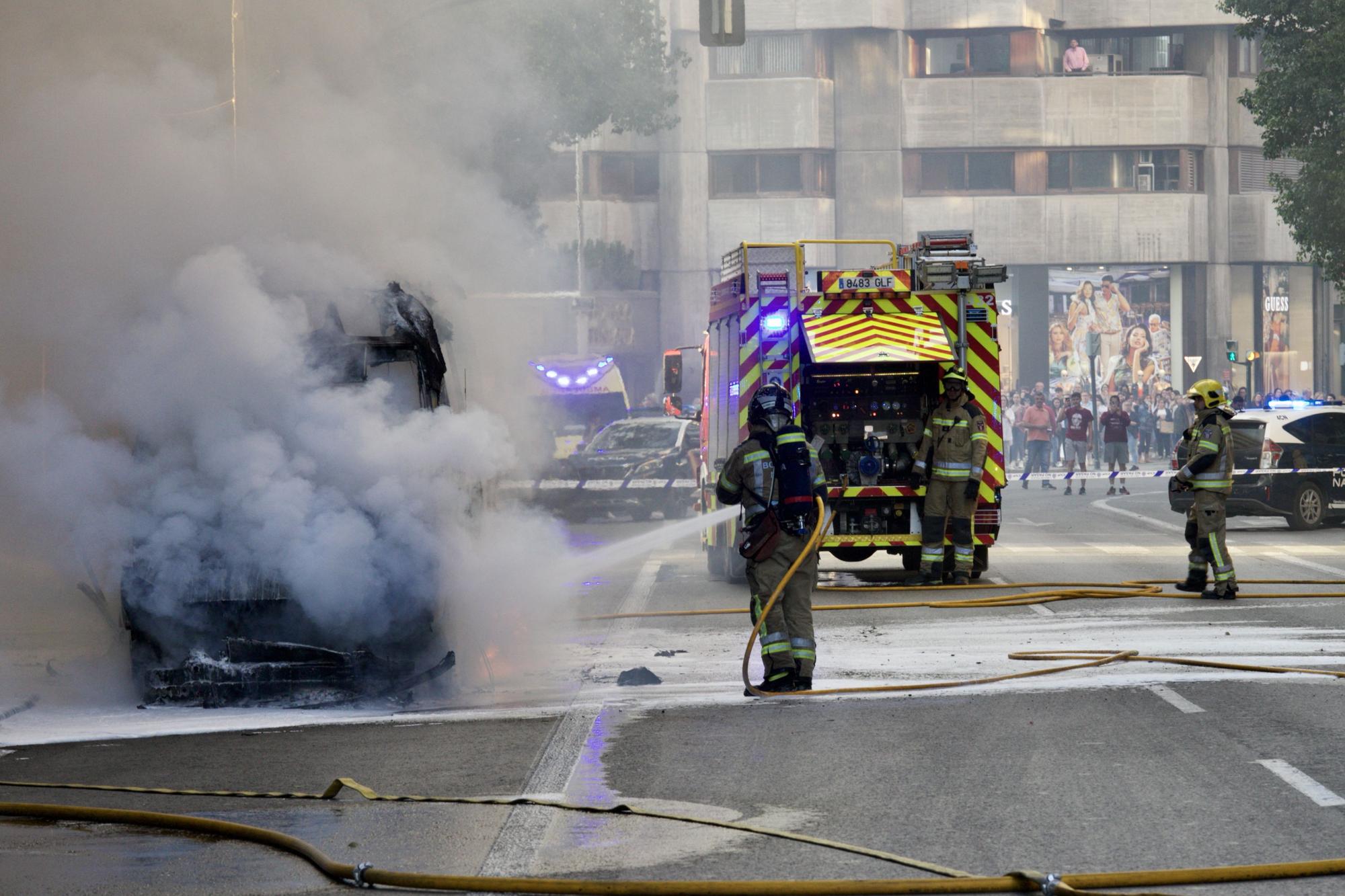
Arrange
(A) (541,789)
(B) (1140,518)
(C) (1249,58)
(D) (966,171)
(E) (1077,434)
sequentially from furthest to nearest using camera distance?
(C) (1249,58)
(D) (966,171)
(E) (1077,434)
(B) (1140,518)
(A) (541,789)

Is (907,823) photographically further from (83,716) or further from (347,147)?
(347,147)

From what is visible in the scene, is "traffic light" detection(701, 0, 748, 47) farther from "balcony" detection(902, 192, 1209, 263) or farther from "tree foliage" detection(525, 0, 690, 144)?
"balcony" detection(902, 192, 1209, 263)

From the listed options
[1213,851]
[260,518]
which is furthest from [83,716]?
[1213,851]

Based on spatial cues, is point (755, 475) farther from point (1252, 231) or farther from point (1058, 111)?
point (1252, 231)

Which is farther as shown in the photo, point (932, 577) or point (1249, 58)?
point (1249, 58)

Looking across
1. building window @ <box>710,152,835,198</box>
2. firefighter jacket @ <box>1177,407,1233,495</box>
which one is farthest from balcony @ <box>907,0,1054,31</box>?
firefighter jacket @ <box>1177,407,1233,495</box>

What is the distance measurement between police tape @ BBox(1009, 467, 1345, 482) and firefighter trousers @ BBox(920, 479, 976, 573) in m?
4.09

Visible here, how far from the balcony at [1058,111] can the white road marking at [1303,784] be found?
4847 centimetres

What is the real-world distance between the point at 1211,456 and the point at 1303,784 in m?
7.35

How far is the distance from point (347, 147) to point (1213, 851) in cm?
868

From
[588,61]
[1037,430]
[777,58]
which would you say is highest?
[777,58]

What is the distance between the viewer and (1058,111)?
5534 cm

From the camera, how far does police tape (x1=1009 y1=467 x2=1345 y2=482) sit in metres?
22.5

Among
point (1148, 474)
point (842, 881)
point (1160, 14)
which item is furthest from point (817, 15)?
point (842, 881)
